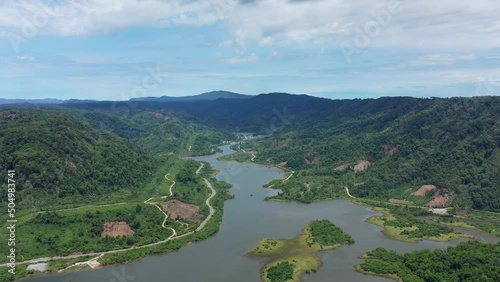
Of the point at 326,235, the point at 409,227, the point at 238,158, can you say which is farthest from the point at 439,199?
the point at 238,158

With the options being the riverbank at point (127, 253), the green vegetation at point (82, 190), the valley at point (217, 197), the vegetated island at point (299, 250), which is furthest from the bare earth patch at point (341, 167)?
the riverbank at point (127, 253)

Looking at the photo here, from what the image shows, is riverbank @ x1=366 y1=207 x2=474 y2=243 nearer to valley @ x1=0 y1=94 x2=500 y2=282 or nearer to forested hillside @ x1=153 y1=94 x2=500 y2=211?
valley @ x1=0 y1=94 x2=500 y2=282

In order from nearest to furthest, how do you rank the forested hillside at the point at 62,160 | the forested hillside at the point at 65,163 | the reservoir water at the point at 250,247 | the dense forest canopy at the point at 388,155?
1. the reservoir water at the point at 250,247
2. the forested hillside at the point at 65,163
3. the forested hillside at the point at 62,160
4. the dense forest canopy at the point at 388,155

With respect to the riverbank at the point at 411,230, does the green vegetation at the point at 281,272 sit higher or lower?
lower

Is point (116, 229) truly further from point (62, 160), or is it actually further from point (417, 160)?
point (417, 160)

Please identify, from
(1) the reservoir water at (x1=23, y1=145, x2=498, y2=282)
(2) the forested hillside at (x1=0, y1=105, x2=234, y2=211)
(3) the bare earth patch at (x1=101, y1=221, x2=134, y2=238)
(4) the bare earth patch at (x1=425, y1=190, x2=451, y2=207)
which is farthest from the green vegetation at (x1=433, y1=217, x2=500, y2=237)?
(2) the forested hillside at (x1=0, y1=105, x2=234, y2=211)

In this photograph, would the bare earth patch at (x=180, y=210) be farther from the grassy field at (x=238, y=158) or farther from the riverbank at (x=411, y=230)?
the grassy field at (x=238, y=158)

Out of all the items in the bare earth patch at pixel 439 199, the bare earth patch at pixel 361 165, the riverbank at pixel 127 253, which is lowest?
the riverbank at pixel 127 253
